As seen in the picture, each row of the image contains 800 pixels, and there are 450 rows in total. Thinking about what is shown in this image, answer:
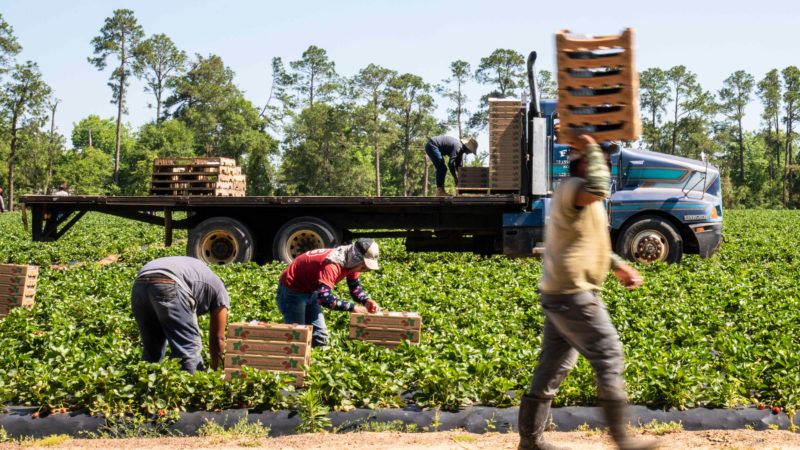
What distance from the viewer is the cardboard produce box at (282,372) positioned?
6.20m

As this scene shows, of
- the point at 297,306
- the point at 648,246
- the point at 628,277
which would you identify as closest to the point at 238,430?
the point at 297,306

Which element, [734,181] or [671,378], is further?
[734,181]

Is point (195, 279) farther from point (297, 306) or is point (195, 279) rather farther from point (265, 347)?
point (297, 306)

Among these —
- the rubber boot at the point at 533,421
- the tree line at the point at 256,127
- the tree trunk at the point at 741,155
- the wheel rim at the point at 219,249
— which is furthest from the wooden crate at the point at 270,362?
the tree trunk at the point at 741,155

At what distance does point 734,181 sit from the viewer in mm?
92250

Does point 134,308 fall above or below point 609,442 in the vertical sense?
above

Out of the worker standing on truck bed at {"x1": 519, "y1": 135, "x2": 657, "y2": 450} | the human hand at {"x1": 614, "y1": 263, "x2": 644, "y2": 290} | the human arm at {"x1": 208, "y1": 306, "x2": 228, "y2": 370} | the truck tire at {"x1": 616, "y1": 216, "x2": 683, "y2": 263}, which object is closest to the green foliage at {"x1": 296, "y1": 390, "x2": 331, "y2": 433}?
the human arm at {"x1": 208, "y1": 306, "x2": 228, "y2": 370}

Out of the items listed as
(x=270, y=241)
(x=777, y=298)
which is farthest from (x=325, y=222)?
(x=777, y=298)

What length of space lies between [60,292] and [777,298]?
933cm

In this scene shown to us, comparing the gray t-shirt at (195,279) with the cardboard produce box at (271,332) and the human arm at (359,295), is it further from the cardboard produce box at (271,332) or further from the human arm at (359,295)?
the human arm at (359,295)

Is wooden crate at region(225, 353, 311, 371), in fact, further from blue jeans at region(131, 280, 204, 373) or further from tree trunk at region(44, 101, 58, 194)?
tree trunk at region(44, 101, 58, 194)

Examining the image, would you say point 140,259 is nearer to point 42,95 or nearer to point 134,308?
point 134,308

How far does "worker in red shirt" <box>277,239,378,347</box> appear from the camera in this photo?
696 cm

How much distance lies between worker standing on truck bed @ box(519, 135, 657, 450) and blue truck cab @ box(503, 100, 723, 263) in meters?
9.15
